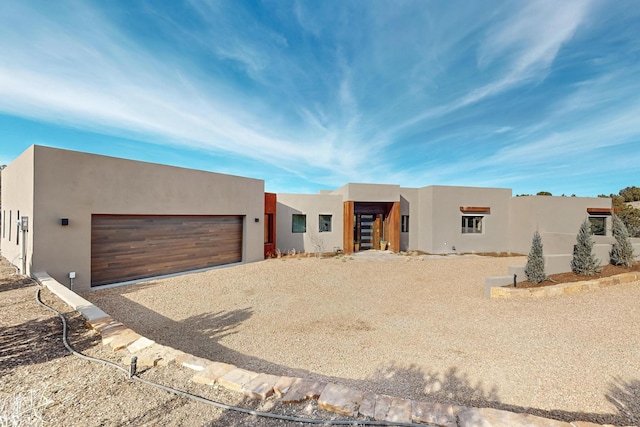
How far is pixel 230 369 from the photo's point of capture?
2.71 metres

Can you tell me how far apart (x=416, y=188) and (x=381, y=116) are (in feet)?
16.7

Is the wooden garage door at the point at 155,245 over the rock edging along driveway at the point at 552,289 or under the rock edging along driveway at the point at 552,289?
over

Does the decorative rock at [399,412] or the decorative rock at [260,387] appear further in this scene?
the decorative rock at [260,387]

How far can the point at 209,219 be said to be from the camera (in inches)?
404

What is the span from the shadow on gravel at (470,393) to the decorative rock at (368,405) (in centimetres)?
107

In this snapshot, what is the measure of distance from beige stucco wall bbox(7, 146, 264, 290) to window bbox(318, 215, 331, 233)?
7.28 metres

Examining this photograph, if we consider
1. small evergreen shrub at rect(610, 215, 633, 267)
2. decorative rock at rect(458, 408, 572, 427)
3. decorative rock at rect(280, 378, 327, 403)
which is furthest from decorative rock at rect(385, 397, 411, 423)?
small evergreen shrub at rect(610, 215, 633, 267)

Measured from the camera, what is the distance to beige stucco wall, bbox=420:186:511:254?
610 inches

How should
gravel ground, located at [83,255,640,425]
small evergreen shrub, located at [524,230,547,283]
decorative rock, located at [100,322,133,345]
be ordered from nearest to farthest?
1. gravel ground, located at [83,255,640,425]
2. decorative rock, located at [100,322,133,345]
3. small evergreen shrub, located at [524,230,547,283]

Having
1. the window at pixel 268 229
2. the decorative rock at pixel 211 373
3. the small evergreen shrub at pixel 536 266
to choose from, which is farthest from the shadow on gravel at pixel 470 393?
the window at pixel 268 229

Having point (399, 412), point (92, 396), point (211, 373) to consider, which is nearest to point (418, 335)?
point (399, 412)

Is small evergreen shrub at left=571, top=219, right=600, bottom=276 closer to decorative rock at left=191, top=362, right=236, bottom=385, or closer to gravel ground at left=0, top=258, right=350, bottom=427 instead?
gravel ground at left=0, top=258, right=350, bottom=427

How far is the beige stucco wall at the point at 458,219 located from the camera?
15.5 metres

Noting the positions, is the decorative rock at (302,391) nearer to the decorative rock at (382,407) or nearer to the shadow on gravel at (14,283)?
the decorative rock at (382,407)
